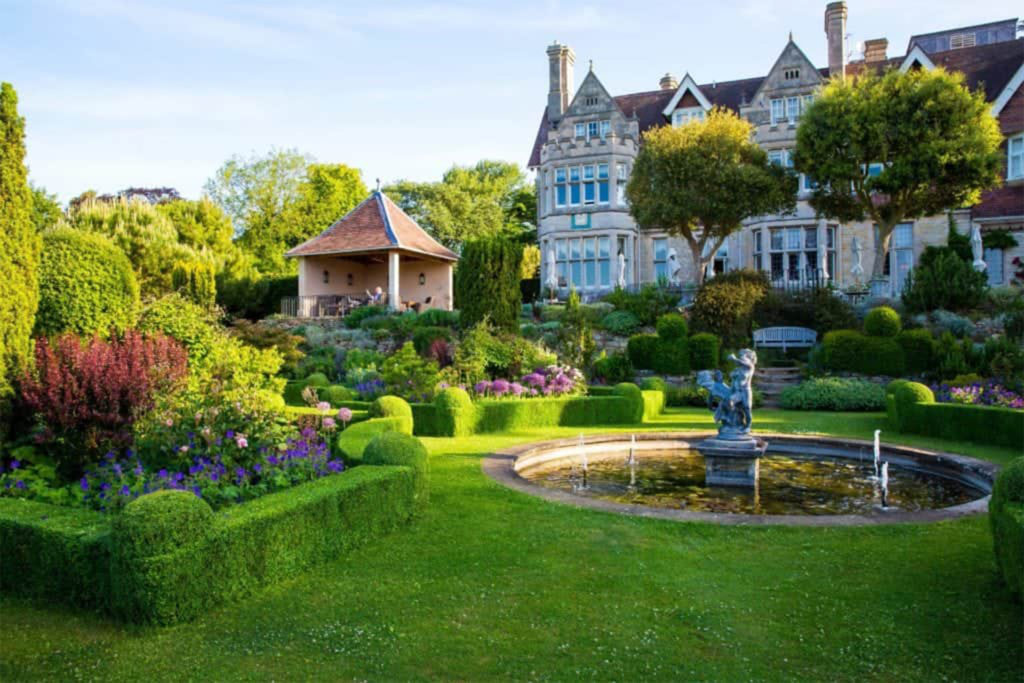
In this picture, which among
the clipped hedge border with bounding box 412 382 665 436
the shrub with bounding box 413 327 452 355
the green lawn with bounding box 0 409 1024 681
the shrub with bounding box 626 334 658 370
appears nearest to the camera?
the green lawn with bounding box 0 409 1024 681

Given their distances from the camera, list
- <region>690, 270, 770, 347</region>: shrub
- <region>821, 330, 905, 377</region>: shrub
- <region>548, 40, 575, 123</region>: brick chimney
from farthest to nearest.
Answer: <region>548, 40, 575, 123</region>: brick chimney, <region>690, 270, 770, 347</region>: shrub, <region>821, 330, 905, 377</region>: shrub

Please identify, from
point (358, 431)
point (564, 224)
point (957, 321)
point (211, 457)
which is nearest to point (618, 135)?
point (564, 224)

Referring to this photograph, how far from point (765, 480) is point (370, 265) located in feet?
96.2

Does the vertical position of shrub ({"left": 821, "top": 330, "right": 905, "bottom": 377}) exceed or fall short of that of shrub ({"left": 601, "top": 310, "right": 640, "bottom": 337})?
it falls short

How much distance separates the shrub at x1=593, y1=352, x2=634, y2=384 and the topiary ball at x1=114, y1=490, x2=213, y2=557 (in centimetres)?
1632

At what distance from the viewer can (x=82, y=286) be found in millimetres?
8984

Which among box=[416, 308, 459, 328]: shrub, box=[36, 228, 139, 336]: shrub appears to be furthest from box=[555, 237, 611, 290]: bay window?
box=[36, 228, 139, 336]: shrub

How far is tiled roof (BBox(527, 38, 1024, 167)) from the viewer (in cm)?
2884

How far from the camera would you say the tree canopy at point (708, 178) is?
24250mm

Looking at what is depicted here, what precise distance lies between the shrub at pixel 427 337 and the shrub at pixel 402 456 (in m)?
11.9

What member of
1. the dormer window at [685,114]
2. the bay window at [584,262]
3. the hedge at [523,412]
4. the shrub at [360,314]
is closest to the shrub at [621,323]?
the bay window at [584,262]

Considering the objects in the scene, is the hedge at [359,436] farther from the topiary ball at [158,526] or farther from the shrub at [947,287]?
the shrub at [947,287]

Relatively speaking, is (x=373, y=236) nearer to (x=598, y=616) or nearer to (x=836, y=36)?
(x=836, y=36)

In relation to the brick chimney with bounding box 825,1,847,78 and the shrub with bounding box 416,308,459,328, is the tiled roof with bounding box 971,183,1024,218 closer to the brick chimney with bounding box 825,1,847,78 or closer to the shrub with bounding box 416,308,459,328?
the brick chimney with bounding box 825,1,847,78
